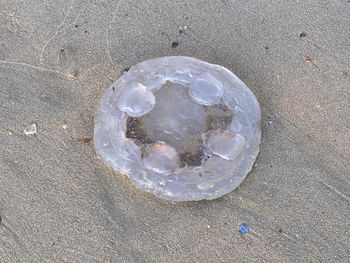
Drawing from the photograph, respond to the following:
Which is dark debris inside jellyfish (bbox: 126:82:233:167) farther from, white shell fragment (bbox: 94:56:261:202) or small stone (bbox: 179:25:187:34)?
small stone (bbox: 179:25:187:34)

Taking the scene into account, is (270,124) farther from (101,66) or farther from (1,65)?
(1,65)

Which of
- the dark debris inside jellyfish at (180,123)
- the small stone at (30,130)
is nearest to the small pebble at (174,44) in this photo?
the dark debris inside jellyfish at (180,123)

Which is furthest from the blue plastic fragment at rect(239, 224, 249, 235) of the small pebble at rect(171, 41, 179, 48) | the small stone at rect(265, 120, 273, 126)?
the small pebble at rect(171, 41, 179, 48)

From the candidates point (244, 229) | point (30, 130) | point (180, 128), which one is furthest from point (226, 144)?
point (30, 130)

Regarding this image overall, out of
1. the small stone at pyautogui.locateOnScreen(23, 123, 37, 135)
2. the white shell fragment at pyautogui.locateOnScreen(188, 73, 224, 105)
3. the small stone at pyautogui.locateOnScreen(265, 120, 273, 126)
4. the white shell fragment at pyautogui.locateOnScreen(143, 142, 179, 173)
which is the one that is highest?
the white shell fragment at pyautogui.locateOnScreen(188, 73, 224, 105)

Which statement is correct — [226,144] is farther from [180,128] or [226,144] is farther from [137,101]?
[137,101]

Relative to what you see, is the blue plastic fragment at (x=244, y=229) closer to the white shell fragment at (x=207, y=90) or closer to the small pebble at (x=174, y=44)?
the white shell fragment at (x=207, y=90)
